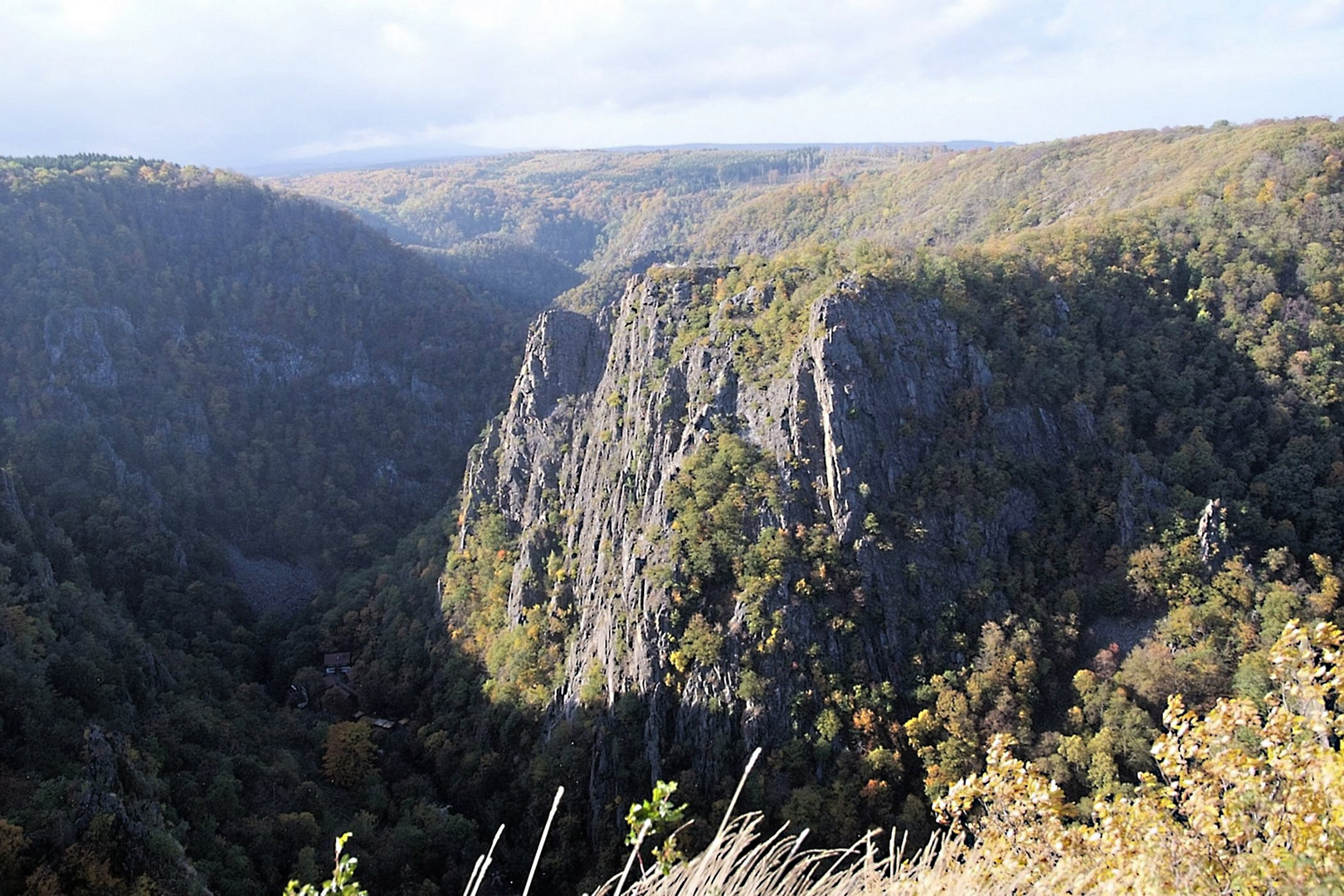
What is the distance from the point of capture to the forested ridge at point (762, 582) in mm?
42906

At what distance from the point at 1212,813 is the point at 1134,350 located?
5933 cm

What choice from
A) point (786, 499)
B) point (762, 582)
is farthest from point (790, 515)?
point (762, 582)

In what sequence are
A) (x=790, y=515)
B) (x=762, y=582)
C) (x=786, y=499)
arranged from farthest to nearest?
(x=786, y=499) < (x=790, y=515) < (x=762, y=582)

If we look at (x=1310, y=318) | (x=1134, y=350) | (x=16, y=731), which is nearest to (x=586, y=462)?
(x=16, y=731)

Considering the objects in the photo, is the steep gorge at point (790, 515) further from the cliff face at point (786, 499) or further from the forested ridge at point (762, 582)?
the forested ridge at point (762, 582)

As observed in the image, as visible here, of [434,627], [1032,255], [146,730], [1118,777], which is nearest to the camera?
[1118,777]

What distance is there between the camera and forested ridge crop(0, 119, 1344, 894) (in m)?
42.9

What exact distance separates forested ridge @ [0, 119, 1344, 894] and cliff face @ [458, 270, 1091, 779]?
0.28 metres

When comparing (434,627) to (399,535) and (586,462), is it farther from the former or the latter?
(399,535)

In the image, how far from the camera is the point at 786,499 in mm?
50781

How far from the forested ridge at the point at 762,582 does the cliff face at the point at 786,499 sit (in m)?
0.28

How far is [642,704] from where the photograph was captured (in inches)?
1992

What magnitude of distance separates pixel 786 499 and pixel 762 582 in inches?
233

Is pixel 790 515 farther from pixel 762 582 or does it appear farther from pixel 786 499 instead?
pixel 762 582
